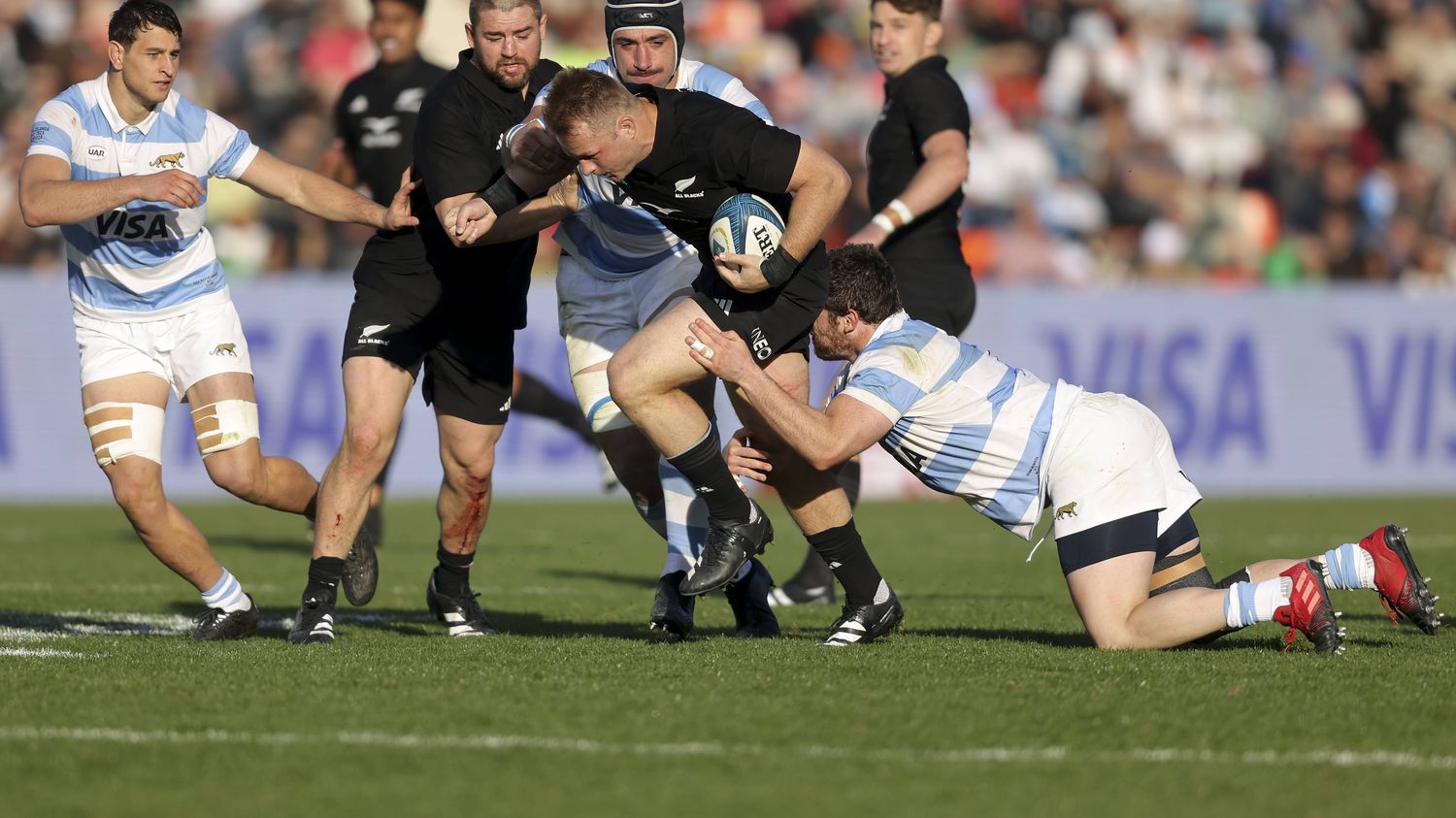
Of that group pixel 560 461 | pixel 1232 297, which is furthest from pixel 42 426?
pixel 1232 297

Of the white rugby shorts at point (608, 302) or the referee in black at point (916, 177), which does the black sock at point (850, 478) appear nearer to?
the referee in black at point (916, 177)

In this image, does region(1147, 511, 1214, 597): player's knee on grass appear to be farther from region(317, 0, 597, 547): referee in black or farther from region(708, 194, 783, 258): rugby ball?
region(317, 0, 597, 547): referee in black

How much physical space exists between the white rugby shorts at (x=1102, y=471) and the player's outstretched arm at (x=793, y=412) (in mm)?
716

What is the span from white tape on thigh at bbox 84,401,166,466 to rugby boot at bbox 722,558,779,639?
2325 millimetres

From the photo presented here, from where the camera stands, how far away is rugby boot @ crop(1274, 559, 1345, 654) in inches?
234

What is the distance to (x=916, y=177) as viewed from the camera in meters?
8.43

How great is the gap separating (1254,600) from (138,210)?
4412 mm

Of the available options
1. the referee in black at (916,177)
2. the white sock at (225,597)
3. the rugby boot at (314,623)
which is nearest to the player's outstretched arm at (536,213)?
the rugby boot at (314,623)

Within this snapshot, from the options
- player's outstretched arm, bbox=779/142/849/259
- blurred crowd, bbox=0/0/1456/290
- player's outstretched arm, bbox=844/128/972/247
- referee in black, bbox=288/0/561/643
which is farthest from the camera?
blurred crowd, bbox=0/0/1456/290

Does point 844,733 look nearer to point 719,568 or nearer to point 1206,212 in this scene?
point 719,568

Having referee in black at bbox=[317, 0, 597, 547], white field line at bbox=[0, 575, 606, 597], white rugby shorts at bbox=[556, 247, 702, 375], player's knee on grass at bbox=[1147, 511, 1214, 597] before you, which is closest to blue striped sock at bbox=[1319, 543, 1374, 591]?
player's knee on grass at bbox=[1147, 511, 1214, 597]

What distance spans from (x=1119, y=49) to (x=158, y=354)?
15254 mm

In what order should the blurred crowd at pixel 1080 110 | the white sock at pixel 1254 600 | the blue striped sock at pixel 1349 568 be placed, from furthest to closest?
the blurred crowd at pixel 1080 110
the blue striped sock at pixel 1349 568
the white sock at pixel 1254 600

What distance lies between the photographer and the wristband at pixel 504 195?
21.4 ft
